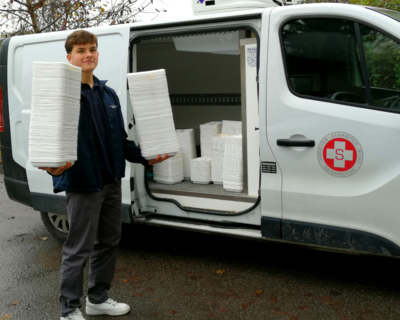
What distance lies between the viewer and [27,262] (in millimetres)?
4676

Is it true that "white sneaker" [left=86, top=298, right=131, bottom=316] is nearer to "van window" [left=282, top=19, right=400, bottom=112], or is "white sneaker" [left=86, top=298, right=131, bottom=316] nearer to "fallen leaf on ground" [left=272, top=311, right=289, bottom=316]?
"fallen leaf on ground" [left=272, top=311, right=289, bottom=316]

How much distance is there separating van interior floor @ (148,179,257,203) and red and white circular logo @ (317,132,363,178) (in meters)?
0.87

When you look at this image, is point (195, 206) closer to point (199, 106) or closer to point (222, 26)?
point (222, 26)

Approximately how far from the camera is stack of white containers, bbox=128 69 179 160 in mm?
3396

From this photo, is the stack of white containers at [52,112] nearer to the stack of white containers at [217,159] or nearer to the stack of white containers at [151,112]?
the stack of white containers at [151,112]

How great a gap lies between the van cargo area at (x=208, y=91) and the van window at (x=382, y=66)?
932mm

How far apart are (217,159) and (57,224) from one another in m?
1.81

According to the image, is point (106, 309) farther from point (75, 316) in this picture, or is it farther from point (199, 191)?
point (199, 191)

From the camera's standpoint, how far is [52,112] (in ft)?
9.34

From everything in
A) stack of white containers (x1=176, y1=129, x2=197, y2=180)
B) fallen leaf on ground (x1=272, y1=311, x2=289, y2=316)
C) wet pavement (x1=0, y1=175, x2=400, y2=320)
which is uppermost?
stack of white containers (x1=176, y1=129, x2=197, y2=180)

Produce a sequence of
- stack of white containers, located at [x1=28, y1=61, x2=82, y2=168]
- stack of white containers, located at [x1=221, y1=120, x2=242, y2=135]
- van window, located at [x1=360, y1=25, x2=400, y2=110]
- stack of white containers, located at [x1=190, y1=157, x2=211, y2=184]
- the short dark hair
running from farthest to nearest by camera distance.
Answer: stack of white containers, located at [x1=221, y1=120, x2=242, y2=135]
stack of white containers, located at [x1=190, y1=157, x2=211, y2=184]
van window, located at [x1=360, y1=25, x2=400, y2=110]
the short dark hair
stack of white containers, located at [x1=28, y1=61, x2=82, y2=168]

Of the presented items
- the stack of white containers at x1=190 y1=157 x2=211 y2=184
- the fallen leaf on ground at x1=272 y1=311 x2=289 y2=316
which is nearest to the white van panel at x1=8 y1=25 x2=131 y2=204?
the stack of white containers at x1=190 y1=157 x2=211 y2=184

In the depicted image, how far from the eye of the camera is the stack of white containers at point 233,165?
14.7 ft

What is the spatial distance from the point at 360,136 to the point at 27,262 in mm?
3187
